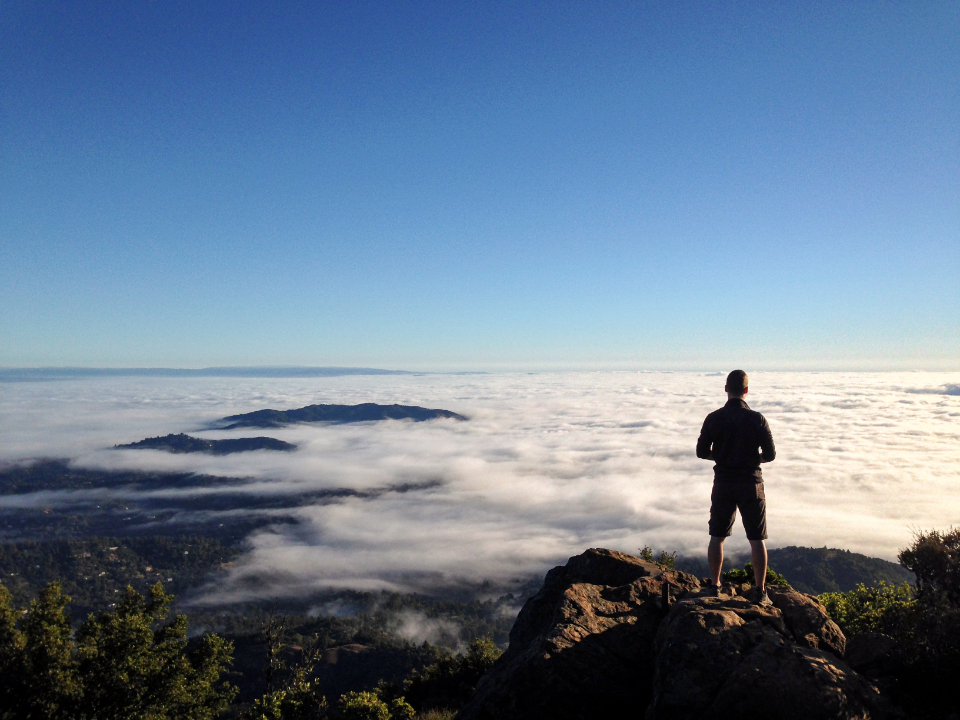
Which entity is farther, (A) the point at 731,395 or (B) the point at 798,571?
(B) the point at 798,571

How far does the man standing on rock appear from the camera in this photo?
25.3ft

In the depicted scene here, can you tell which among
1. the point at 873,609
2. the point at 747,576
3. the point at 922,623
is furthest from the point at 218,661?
the point at 922,623

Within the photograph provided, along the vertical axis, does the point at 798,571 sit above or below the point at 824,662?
below

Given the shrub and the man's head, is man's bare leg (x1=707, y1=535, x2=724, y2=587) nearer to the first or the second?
the man's head

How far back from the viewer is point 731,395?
816cm

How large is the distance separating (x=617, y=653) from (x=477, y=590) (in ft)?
675

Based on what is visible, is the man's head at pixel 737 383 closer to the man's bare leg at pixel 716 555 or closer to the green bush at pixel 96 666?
the man's bare leg at pixel 716 555

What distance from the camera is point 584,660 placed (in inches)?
300

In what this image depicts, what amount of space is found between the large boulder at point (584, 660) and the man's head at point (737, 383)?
4.00 meters

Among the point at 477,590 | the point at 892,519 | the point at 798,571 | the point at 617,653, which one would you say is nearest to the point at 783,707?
the point at 617,653

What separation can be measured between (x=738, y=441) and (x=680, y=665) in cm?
333

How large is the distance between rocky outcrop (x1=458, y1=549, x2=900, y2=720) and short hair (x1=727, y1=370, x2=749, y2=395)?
10.9 ft

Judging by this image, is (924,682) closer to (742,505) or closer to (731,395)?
(742,505)

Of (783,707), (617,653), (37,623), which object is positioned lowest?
(37,623)
